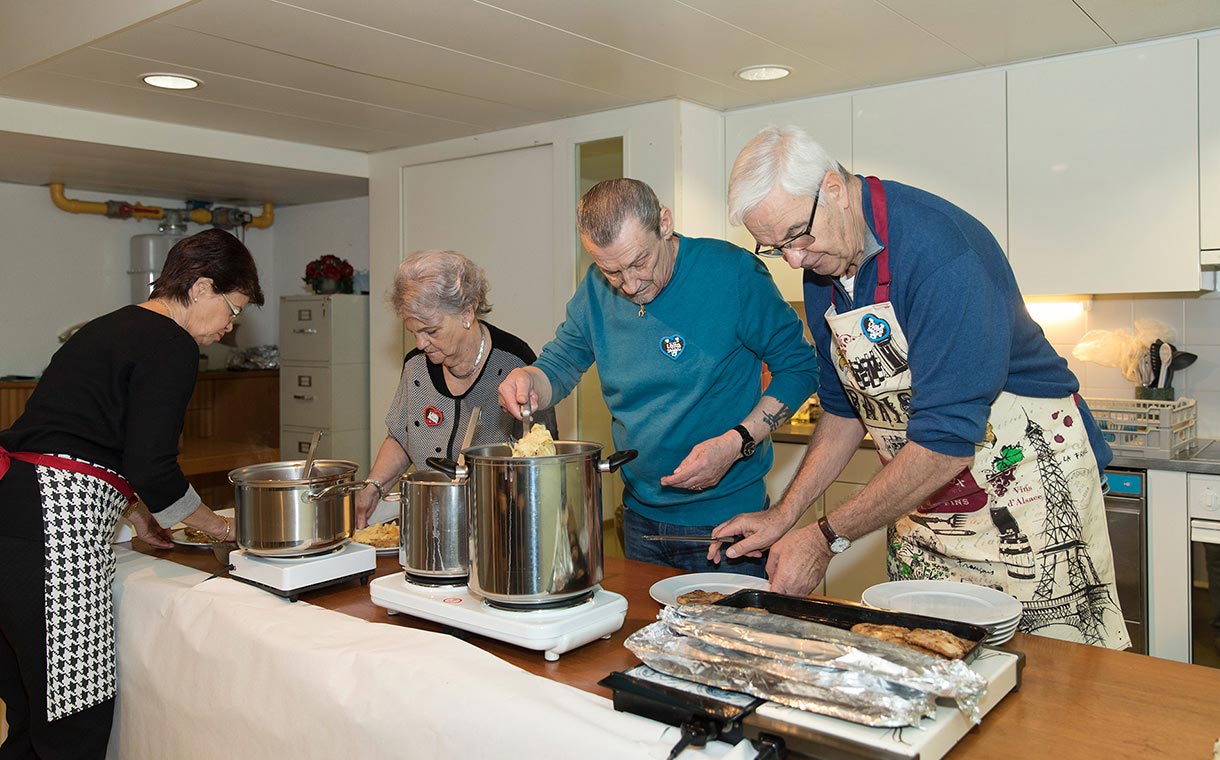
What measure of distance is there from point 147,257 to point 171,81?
238 centimetres

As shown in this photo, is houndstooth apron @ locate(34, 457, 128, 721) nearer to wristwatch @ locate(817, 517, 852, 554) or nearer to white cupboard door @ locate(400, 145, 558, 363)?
wristwatch @ locate(817, 517, 852, 554)

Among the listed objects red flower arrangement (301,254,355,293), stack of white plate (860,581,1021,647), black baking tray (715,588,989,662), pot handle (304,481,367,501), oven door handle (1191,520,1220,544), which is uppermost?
red flower arrangement (301,254,355,293)

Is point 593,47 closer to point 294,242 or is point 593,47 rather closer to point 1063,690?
point 1063,690

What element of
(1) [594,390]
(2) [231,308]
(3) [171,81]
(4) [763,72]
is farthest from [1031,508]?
(3) [171,81]

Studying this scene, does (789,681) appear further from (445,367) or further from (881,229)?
(445,367)

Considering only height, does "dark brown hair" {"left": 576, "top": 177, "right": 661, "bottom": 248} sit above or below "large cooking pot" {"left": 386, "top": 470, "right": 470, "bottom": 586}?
above

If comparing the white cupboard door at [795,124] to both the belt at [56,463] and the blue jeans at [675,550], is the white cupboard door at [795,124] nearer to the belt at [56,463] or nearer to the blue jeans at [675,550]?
the blue jeans at [675,550]

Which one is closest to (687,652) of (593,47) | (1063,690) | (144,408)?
(1063,690)

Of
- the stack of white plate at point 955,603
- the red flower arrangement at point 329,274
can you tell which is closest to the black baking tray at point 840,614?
the stack of white plate at point 955,603

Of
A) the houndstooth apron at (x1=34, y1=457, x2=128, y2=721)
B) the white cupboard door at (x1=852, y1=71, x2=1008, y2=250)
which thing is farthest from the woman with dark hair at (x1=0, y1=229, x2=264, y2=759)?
the white cupboard door at (x1=852, y1=71, x2=1008, y2=250)

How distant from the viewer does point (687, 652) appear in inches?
46.5

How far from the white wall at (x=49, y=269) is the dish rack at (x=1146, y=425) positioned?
5.08 meters

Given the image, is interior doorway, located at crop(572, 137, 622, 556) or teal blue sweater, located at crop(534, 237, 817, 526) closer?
teal blue sweater, located at crop(534, 237, 817, 526)

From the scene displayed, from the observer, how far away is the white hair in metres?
1.53
